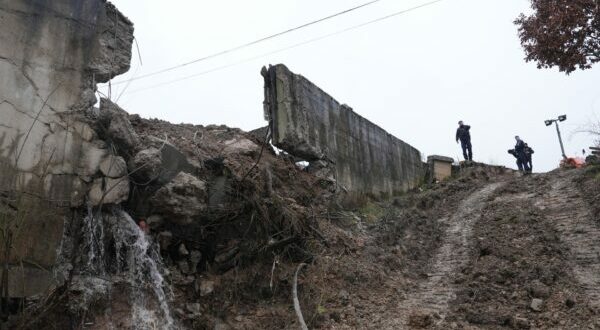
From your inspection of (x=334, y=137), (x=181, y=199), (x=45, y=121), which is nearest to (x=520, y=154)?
(x=334, y=137)

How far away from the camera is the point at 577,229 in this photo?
6871mm

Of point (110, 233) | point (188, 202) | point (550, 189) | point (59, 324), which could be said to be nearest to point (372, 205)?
point (550, 189)

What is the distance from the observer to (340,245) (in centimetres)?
718

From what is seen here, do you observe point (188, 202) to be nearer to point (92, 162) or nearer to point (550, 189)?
point (92, 162)

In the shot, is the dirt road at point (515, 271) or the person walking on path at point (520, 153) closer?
the dirt road at point (515, 271)

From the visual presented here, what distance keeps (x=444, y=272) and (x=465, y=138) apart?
9199mm

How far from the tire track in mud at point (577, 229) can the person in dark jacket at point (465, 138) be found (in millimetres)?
5536

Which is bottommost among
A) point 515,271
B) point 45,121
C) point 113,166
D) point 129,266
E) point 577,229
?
point 515,271

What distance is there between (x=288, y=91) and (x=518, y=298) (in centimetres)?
486

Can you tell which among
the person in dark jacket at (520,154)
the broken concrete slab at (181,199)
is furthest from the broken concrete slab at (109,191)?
the person in dark jacket at (520,154)

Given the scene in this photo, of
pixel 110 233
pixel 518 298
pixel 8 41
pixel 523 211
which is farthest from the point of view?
pixel 523 211

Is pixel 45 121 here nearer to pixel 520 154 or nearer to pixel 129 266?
pixel 129 266

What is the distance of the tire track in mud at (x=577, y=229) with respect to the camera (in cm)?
550

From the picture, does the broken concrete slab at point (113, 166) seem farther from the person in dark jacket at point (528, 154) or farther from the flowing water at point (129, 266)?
the person in dark jacket at point (528, 154)
